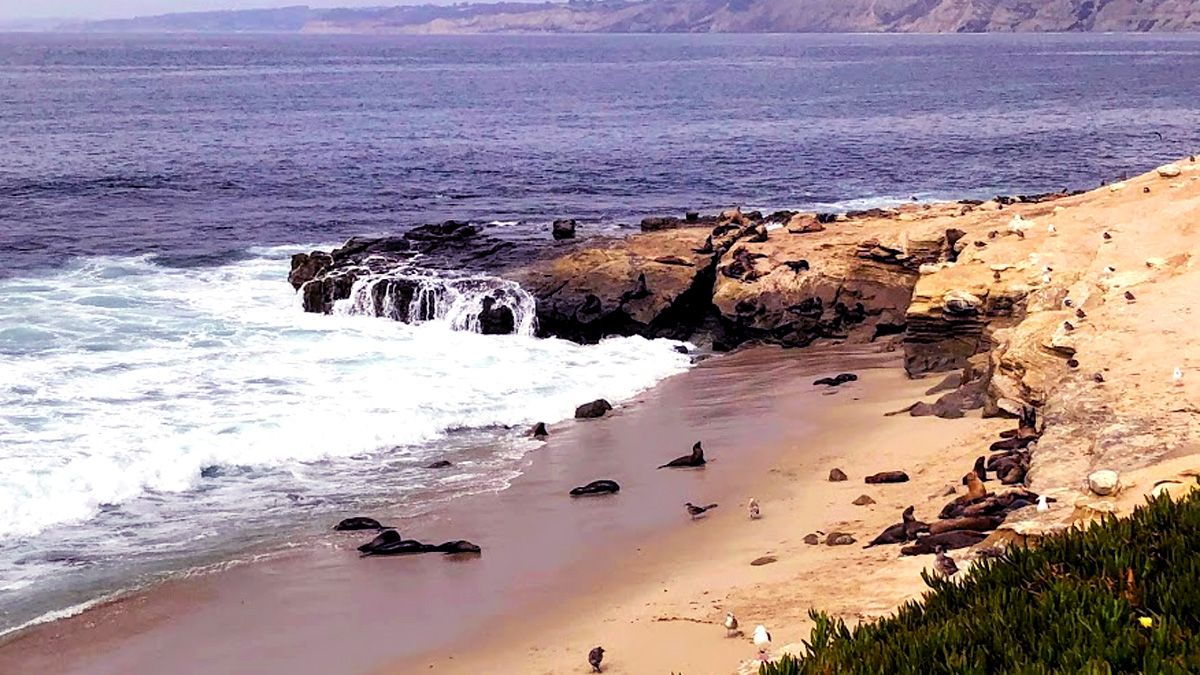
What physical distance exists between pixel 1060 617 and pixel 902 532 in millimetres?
6232

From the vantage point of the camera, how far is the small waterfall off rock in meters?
26.0

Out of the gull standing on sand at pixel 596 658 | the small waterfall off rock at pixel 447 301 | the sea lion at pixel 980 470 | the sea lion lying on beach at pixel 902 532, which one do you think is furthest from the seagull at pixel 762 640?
the small waterfall off rock at pixel 447 301

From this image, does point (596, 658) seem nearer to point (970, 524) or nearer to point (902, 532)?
point (902, 532)

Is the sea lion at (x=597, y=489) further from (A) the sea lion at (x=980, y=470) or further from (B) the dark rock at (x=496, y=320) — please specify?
(B) the dark rock at (x=496, y=320)

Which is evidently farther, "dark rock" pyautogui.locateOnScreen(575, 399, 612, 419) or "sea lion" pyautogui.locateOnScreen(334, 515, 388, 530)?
"dark rock" pyautogui.locateOnScreen(575, 399, 612, 419)

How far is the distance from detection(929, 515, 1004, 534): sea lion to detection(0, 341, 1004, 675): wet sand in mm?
489

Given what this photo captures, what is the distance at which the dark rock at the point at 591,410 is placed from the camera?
20.3 m

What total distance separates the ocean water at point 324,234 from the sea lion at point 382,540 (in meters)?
1.08

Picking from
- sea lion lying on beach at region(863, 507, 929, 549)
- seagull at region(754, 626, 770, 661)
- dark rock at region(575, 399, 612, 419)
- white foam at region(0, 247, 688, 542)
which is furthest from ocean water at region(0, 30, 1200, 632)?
seagull at region(754, 626, 770, 661)

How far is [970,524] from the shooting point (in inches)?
462

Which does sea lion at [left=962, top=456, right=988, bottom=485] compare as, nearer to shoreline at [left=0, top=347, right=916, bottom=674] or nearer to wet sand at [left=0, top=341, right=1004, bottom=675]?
wet sand at [left=0, top=341, right=1004, bottom=675]

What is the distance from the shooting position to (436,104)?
8631cm

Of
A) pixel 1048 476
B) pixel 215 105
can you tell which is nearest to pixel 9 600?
pixel 1048 476

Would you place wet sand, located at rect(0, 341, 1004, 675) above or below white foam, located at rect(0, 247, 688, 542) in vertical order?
above
